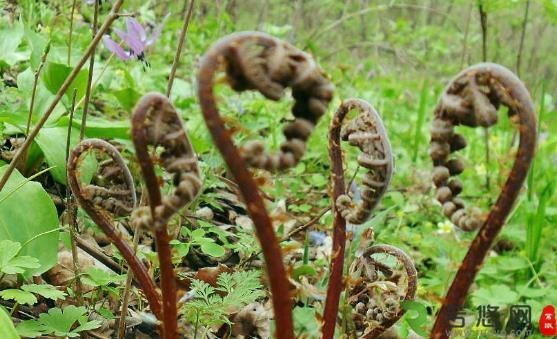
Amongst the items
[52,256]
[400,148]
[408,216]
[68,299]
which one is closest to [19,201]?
[52,256]

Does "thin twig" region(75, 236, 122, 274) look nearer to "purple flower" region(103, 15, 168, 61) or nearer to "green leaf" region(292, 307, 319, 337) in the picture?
"purple flower" region(103, 15, 168, 61)

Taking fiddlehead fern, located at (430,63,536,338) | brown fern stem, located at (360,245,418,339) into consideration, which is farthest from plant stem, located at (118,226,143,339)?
fiddlehead fern, located at (430,63,536,338)

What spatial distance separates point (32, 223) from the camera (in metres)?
1.72

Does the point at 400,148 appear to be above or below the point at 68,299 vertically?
below

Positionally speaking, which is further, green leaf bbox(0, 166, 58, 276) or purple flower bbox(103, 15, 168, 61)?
purple flower bbox(103, 15, 168, 61)

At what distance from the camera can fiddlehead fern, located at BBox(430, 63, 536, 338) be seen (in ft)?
3.13

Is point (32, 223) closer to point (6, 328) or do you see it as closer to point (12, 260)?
point (12, 260)

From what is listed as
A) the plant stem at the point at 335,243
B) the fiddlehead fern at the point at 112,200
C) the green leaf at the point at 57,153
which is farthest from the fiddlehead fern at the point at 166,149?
the green leaf at the point at 57,153

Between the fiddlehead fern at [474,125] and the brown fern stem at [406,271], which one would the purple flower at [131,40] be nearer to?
the brown fern stem at [406,271]

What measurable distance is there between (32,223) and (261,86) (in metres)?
1.09

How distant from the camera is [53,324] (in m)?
1.48

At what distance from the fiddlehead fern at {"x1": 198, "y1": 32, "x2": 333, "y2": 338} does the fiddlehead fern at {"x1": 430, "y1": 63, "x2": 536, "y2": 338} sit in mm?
219

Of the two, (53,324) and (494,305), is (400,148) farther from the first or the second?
(53,324)

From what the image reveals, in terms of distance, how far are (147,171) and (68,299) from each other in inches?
39.4
